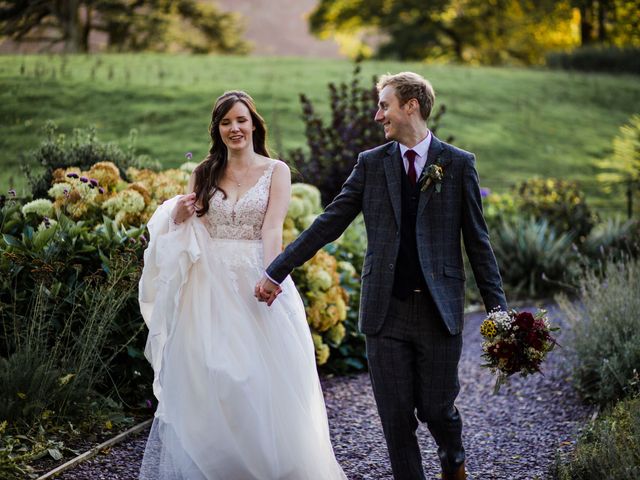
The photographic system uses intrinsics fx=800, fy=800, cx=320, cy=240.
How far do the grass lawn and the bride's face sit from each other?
5.29 meters

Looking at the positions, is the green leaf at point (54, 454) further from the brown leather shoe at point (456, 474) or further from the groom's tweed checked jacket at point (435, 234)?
the brown leather shoe at point (456, 474)

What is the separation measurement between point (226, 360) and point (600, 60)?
27653 mm

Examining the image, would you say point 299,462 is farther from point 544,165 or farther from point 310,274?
point 544,165

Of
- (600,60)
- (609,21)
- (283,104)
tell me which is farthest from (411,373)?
(609,21)

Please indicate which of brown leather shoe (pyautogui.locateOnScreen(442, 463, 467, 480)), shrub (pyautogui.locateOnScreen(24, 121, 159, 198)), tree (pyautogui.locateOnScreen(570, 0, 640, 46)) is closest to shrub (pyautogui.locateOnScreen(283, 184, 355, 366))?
shrub (pyautogui.locateOnScreen(24, 121, 159, 198))

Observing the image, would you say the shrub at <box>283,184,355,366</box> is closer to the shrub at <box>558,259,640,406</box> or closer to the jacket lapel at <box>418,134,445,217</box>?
the shrub at <box>558,259,640,406</box>

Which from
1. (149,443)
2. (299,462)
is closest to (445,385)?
(299,462)

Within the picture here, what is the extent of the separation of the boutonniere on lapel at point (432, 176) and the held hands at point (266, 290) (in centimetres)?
93

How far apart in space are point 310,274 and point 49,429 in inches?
111

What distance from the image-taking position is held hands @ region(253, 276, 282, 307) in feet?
13.7

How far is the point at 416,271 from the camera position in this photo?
3.90m

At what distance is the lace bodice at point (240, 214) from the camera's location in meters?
4.61

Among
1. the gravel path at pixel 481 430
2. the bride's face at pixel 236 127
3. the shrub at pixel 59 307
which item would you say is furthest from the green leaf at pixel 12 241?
the bride's face at pixel 236 127

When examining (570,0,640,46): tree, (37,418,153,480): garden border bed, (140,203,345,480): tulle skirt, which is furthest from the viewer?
(570,0,640,46): tree
